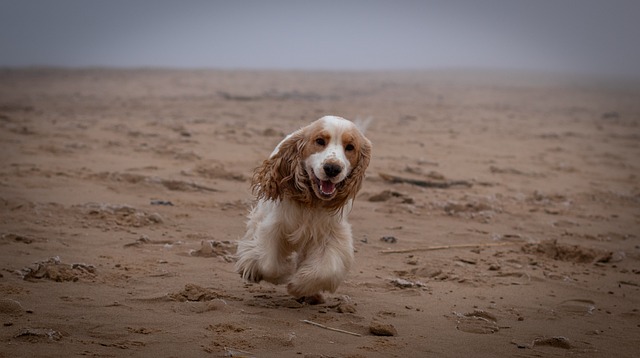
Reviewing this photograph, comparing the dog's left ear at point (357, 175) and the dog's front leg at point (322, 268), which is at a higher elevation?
the dog's left ear at point (357, 175)

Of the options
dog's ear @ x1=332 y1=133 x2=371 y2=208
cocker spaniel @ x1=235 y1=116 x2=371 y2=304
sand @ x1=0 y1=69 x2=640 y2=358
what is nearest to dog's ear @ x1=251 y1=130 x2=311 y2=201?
cocker spaniel @ x1=235 y1=116 x2=371 y2=304

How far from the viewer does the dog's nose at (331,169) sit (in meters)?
4.91

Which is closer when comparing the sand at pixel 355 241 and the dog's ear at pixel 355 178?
the sand at pixel 355 241

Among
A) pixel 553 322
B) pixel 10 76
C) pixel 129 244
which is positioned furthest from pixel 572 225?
pixel 10 76

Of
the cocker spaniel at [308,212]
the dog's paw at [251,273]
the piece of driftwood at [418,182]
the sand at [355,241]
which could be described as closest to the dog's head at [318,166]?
the cocker spaniel at [308,212]

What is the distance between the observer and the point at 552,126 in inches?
821

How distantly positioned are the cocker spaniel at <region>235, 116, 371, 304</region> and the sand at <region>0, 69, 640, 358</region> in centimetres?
22

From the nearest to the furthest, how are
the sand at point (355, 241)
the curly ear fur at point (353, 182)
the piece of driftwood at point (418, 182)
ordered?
the sand at point (355, 241) → the curly ear fur at point (353, 182) → the piece of driftwood at point (418, 182)

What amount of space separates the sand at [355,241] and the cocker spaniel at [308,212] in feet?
0.71

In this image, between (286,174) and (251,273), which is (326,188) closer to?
(286,174)

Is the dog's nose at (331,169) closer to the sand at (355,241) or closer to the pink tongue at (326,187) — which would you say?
the pink tongue at (326,187)

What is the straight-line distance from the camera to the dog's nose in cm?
491

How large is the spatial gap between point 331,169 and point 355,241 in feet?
7.84

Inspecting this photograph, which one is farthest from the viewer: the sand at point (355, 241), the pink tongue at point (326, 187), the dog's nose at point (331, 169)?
the pink tongue at point (326, 187)
